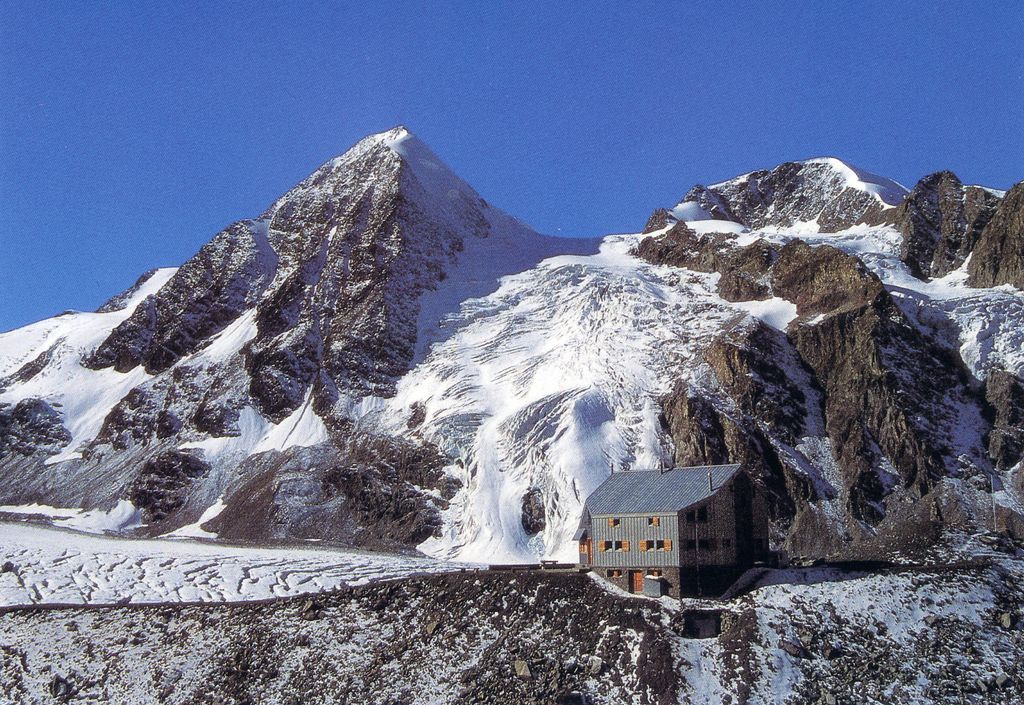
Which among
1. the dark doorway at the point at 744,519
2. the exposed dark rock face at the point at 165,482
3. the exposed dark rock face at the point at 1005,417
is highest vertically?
the exposed dark rock face at the point at 1005,417

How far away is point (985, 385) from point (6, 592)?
238 ft

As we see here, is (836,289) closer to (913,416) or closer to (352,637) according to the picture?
(913,416)

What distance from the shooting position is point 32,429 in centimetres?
11350

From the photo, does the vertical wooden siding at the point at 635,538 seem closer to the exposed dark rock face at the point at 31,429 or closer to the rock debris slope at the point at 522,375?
the rock debris slope at the point at 522,375

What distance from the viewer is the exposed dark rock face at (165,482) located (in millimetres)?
95000

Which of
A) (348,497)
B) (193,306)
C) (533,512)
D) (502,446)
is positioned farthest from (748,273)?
(193,306)

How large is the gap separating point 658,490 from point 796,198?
3963 inches

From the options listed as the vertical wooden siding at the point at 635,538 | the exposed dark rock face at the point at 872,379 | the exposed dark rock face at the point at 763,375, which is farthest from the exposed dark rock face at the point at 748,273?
the vertical wooden siding at the point at 635,538

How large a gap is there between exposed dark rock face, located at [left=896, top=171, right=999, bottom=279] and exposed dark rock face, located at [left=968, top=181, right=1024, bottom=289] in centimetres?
510

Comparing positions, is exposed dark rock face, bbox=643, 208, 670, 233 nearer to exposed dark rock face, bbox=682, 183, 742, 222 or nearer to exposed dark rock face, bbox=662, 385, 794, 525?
exposed dark rock face, bbox=682, 183, 742, 222

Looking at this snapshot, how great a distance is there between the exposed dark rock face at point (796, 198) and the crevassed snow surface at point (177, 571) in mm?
80379

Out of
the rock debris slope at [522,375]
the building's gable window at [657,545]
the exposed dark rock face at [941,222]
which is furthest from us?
the exposed dark rock face at [941,222]

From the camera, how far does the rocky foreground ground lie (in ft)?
147

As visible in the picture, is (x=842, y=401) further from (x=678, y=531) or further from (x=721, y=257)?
(x=678, y=531)
